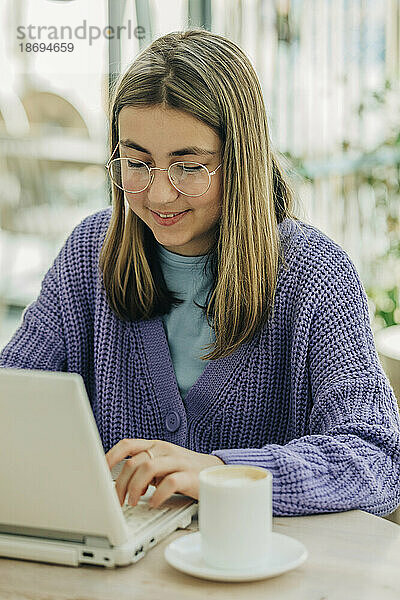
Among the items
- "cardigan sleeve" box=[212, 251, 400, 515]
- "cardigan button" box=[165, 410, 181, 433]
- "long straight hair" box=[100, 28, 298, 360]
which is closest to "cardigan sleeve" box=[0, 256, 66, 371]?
"long straight hair" box=[100, 28, 298, 360]

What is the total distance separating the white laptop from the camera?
833 mm

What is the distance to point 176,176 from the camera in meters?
1.33

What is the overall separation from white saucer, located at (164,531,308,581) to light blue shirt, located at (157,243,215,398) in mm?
562

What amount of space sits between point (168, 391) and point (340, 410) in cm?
35

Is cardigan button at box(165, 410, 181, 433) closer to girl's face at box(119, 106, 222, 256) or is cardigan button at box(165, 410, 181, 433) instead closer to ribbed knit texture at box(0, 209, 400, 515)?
ribbed knit texture at box(0, 209, 400, 515)

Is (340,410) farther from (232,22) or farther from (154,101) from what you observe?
(232,22)

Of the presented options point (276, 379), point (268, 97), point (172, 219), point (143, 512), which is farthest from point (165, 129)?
point (268, 97)

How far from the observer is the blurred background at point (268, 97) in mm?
3197

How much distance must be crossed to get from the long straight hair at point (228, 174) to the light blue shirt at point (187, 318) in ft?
0.08

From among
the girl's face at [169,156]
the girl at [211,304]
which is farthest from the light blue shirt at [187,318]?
the girl's face at [169,156]

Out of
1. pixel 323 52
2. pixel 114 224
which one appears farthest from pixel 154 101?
pixel 323 52

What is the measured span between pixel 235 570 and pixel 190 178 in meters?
0.66

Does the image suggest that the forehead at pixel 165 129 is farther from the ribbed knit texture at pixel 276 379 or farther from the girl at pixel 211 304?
the ribbed knit texture at pixel 276 379

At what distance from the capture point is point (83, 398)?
2.69 ft
